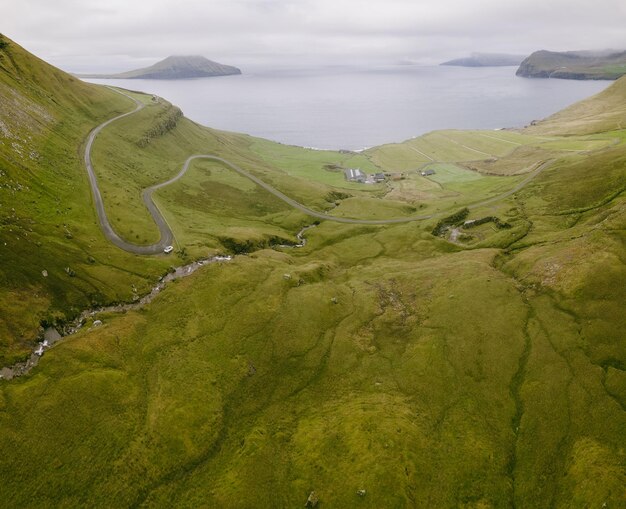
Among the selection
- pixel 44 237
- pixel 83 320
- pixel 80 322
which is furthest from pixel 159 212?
pixel 80 322

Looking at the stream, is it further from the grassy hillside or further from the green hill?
the green hill

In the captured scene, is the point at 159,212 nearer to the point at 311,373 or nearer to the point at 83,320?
the point at 83,320

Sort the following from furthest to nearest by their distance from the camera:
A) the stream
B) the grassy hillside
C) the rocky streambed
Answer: the grassy hillside → the stream → the rocky streambed

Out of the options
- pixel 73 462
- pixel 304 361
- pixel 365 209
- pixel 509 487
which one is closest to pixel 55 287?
pixel 73 462

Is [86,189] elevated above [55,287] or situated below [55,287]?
above

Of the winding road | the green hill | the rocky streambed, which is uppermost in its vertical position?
the winding road

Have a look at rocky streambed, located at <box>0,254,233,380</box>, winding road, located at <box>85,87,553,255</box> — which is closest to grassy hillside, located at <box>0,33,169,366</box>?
rocky streambed, located at <box>0,254,233,380</box>

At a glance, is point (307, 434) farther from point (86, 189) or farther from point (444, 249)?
point (86, 189)

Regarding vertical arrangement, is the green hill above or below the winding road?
below
